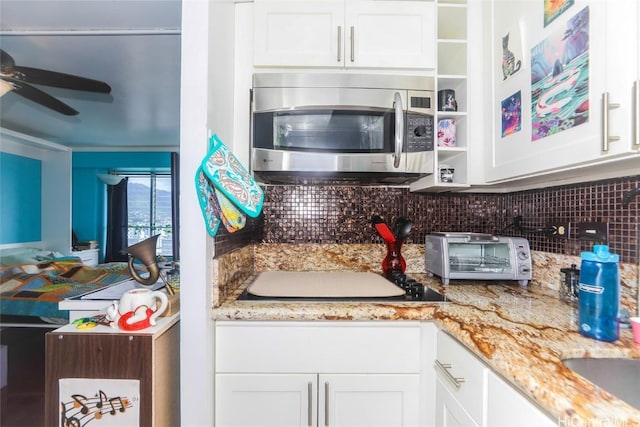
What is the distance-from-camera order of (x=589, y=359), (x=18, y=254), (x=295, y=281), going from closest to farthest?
(x=589, y=359) → (x=295, y=281) → (x=18, y=254)

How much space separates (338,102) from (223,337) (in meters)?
0.97

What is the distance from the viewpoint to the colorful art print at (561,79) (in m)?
0.82

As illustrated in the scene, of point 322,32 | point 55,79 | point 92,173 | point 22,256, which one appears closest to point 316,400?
point 322,32

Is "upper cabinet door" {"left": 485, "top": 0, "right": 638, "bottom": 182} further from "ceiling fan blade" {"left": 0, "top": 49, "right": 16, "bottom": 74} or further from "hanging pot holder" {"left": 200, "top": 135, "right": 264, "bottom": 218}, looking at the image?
"ceiling fan blade" {"left": 0, "top": 49, "right": 16, "bottom": 74}

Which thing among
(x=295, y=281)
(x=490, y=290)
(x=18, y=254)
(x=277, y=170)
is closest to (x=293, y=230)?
(x=295, y=281)

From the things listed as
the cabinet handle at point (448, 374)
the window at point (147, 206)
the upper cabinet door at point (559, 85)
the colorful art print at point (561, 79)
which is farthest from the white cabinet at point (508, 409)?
the window at point (147, 206)

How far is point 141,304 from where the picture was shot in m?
1.05

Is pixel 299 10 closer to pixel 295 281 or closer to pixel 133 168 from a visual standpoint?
pixel 295 281

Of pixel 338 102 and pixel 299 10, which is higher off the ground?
pixel 299 10

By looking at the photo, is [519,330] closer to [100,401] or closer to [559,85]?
[559,85]

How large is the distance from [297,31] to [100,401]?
58.9 inches

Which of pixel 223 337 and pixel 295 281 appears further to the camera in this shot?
pixel 295 281

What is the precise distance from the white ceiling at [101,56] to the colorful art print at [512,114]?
5.54 feet

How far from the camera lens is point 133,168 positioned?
5152 millimetres
